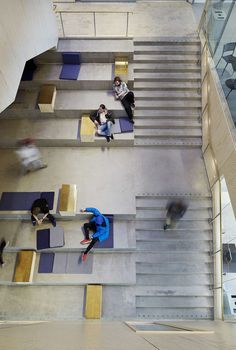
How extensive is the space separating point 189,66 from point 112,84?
2491mm

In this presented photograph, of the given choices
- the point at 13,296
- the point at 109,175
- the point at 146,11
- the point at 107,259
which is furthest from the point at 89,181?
the point at 146,11

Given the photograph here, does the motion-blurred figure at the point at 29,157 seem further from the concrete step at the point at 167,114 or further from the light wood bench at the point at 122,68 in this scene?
the light wood bench at the point at 122,68

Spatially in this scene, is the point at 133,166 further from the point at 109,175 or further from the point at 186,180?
the point at 186,180

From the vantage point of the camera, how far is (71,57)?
7.82 meters

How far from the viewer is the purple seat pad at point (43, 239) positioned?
618 cm

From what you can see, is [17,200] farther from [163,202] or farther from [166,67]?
[166,67]

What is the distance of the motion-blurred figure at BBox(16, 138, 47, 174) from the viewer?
22.6ft

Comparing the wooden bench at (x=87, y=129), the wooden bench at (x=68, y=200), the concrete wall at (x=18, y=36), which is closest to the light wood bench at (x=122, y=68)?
the wooden bench at (x=87, y=129)

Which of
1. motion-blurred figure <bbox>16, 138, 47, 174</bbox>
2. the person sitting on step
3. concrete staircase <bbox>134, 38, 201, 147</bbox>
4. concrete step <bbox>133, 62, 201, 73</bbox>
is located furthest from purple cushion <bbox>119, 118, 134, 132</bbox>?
motion-blurred figure <bbox>16, 138, 47, 174</bbox>

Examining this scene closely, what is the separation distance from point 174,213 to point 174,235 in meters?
0.58

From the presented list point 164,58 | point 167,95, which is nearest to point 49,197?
point 167,95

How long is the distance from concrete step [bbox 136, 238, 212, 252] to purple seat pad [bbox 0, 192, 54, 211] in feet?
8.42

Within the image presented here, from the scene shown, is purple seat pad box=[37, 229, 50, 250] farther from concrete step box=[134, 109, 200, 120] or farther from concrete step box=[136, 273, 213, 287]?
concrete step box=[134, 109, 200, 120]

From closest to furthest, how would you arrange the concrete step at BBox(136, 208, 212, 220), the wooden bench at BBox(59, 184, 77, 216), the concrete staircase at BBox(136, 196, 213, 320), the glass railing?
the glass railing, the concrete staircase at BBox(136, 196, 213, 320), the wooden bench at BBox(59, 184, 77, 216), the concrete step at BBox(136, 208, 212, 220)
